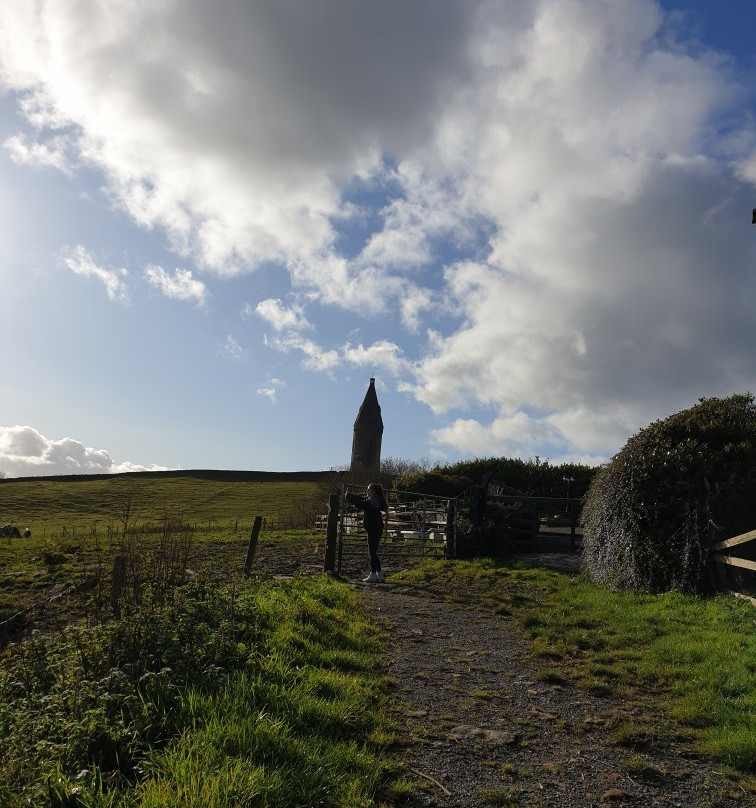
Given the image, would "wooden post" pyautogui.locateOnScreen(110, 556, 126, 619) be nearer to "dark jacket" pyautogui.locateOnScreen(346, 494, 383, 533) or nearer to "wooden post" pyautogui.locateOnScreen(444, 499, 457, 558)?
"dark jacket" pyautogui.locateOnScreen(346, 494, 383, 533)

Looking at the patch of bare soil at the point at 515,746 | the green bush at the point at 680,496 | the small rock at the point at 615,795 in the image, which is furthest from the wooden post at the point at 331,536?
the small rock at the point at 615,795

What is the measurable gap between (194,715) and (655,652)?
202 inches

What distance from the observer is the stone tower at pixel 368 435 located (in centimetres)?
6075

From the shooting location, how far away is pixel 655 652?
6.92 meters

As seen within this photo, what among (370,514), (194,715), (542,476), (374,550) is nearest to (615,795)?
(194,715)

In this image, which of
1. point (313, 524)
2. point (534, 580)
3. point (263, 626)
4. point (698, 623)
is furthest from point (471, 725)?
point (313, 524)

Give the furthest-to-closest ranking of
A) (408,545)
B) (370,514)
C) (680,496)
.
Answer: (408,545), (370,514), (680,496)

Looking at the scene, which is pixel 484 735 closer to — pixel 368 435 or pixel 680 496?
pixel 680 496

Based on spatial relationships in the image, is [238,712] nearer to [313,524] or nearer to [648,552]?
[648,552]

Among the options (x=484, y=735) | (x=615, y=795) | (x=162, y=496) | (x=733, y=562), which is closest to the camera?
(x=615, y=795)

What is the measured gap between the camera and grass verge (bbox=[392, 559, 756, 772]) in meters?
4.90

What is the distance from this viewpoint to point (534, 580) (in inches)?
484

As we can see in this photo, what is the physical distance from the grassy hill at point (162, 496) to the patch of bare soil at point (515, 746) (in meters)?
28.1

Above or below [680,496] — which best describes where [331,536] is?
below
